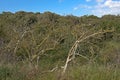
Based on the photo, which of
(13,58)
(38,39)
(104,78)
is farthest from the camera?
(38,39)

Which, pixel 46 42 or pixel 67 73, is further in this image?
pixel 46 42

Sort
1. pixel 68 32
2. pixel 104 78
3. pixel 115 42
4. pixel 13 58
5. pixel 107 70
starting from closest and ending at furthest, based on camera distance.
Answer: pixel 104 78 < pixel 107 70 < pixel 13 58 < pixel 68 32 < pixel 115 42

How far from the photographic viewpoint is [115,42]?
84.7ft

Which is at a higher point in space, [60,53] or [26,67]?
[26,67]

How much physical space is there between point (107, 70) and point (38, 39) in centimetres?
734

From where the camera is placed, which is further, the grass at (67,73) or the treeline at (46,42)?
the treeline at (46,42)

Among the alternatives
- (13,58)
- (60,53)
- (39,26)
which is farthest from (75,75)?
(60,53)

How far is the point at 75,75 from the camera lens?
576 centimetres

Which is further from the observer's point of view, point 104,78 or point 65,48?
point 65,48

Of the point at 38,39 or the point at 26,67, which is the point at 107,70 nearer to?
the point at 26,67

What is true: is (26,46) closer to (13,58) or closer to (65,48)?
(13,58)

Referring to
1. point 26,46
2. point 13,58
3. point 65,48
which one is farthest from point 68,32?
point 13,58

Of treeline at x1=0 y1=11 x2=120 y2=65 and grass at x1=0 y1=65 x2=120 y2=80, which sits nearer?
grass at x1=0 y1=65 x2=120 y2=80

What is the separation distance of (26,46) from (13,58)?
395 centimetres
